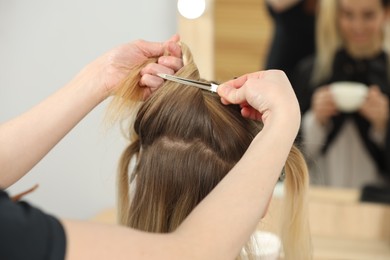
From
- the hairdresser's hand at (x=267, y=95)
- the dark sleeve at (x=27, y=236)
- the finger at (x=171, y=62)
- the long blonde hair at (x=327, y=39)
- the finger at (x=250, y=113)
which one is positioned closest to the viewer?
the dark sleeve at (x=27, y=236)

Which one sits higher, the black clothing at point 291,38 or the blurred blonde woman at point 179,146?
the blurred blonde woman at point 179,146

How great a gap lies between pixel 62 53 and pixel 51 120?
1110 mm

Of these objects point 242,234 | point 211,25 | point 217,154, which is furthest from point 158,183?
point 211,25

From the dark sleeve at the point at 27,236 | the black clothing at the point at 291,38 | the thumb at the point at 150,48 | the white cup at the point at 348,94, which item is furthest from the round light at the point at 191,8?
the dark sleeve at the point at 27,236

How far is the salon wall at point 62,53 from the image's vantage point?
1.99m

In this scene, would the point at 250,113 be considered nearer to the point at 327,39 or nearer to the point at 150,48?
the point at 150,48

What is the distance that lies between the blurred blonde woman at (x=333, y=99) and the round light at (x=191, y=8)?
1.18ft

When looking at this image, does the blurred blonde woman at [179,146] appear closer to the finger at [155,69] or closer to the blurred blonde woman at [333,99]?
the finger at [155,69]

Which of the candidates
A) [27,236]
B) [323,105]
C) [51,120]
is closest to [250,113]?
[51,120]

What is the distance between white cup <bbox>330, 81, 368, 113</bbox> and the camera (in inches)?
79.0

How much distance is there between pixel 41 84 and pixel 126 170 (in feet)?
3.29

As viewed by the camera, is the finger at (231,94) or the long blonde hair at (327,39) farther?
the long blonde hair at (327,39)

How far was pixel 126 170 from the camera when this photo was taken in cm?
112

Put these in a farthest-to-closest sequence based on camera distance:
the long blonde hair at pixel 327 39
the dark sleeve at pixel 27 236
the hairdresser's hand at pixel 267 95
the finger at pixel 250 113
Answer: the long blonde hair at pixel 327 39, the finger at pixel 250 113, the hairdresser's hand at pixel 267 95, the dark sleeve at pixel 27 236
